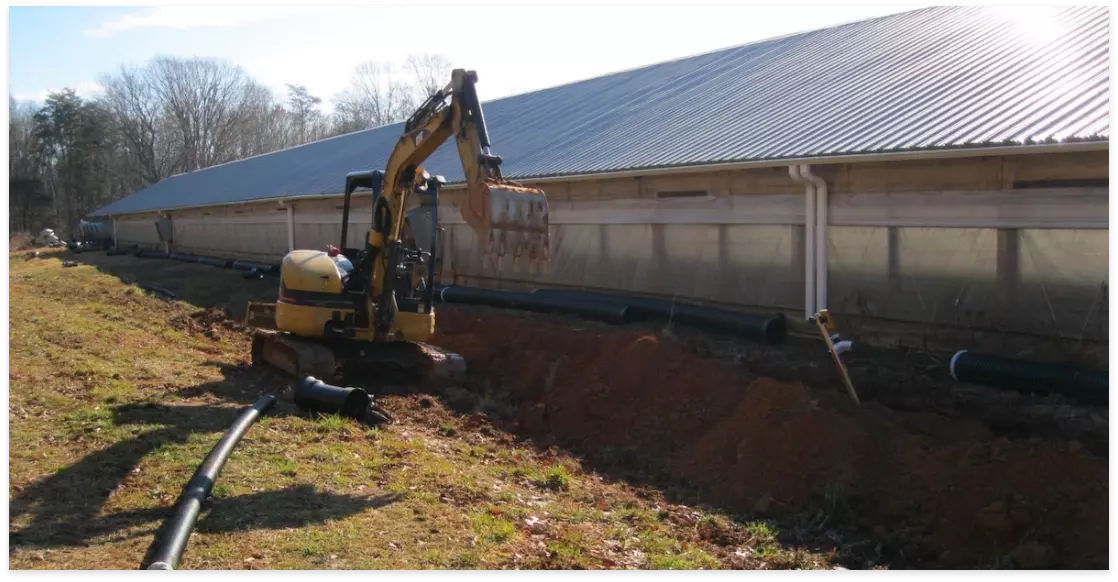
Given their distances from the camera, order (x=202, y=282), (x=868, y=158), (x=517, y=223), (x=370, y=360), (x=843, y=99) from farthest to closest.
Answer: (x=202, y=282)
(x=843, y=99)
(x=370, y=360)
(x=868, y=158)
(x=517, y=223)

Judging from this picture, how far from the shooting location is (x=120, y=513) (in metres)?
6.41

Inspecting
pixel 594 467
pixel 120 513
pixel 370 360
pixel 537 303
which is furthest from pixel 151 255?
pixel 120 513

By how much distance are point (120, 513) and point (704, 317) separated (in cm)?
854

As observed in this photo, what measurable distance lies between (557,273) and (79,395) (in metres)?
9.15

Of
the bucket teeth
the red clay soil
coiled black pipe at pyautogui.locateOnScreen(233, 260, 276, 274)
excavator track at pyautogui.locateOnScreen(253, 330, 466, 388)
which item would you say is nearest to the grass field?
excavator track at pyautogui.locateOnScreen(253, 330, 466, 388)

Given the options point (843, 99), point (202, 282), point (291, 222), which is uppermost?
point (843, 99)

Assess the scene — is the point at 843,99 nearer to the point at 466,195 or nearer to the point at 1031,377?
the point at 1031,377

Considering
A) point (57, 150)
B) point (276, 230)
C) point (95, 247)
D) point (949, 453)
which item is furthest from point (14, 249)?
point (949, 453)

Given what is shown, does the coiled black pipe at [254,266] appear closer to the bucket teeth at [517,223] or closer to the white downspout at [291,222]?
the white downspout at [291,222]

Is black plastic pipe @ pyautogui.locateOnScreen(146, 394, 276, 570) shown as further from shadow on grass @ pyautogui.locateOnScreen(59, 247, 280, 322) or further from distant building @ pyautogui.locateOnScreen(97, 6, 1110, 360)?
shadow on grass @ pyautogui.locateOnScreen(59, 247, 280, 322)

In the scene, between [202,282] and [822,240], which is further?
[202,282]

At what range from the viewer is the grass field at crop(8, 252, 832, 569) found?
5852 millimetres

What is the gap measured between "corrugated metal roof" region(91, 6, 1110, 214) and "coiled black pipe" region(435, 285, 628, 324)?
239cm

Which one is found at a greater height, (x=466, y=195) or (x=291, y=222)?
(x=291, y=222)
